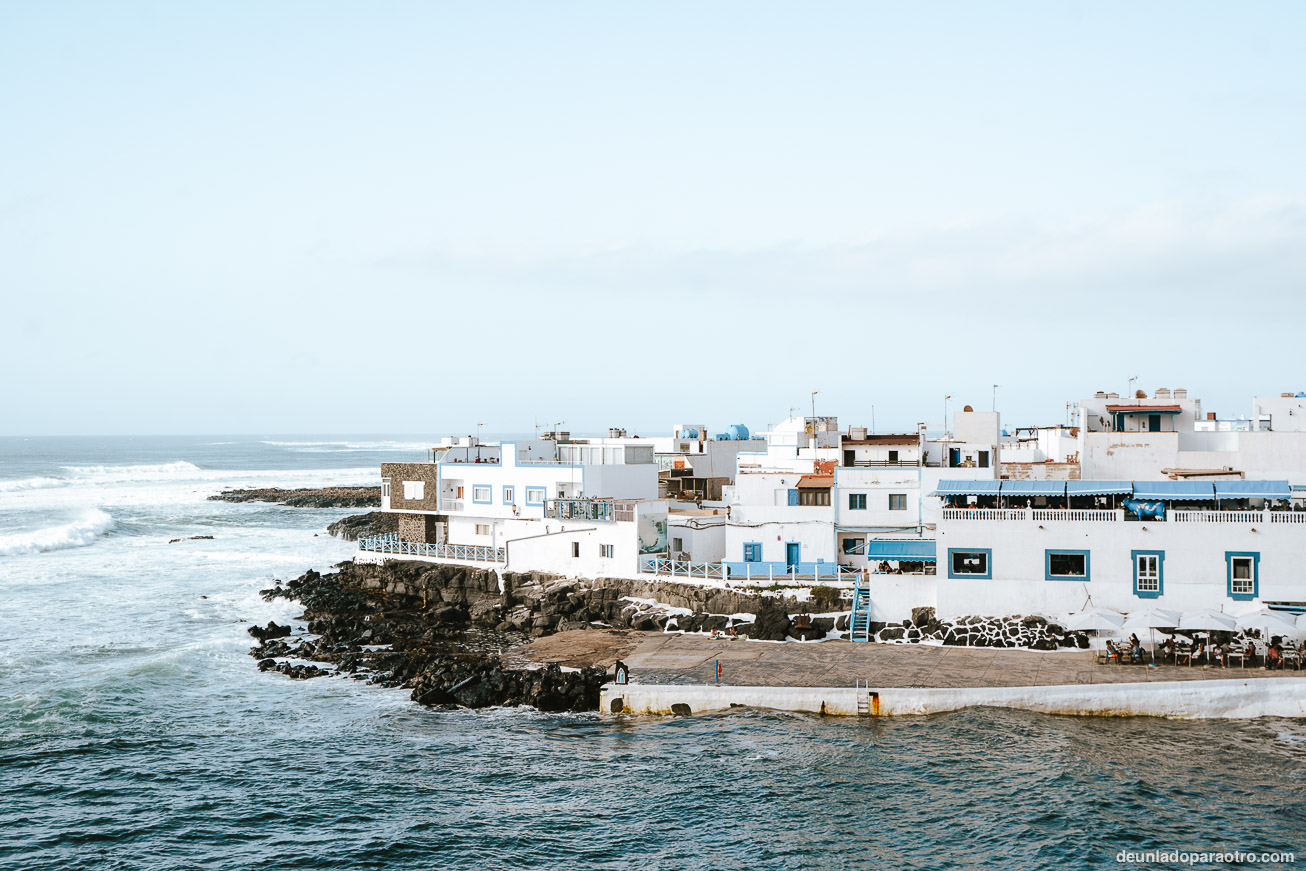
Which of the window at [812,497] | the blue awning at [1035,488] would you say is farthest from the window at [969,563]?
the window at [812,497]

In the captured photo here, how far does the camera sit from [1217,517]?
36406 mm

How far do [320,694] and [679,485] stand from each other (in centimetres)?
4003

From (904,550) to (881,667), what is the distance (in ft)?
23.8

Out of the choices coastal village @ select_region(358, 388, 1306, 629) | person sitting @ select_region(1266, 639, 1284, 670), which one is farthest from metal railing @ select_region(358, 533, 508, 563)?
person sitting @ select_region(1266, 639, 1284, 670)

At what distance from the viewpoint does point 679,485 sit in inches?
2913

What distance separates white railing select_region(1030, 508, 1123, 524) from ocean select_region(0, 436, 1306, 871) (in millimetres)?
8790

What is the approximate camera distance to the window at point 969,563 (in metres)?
38.3

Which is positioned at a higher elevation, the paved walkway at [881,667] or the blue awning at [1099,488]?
the blue awning at [1099,488]

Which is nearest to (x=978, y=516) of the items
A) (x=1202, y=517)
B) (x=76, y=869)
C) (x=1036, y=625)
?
(x=1036, y=625)

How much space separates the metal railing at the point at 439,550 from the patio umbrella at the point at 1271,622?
109ft

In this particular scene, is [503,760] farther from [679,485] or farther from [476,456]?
[679,485]

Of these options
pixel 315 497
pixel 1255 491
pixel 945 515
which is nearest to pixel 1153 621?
pixel 1255 491

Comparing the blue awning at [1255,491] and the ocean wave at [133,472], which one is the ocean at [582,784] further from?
the ocean wave at [133,472]

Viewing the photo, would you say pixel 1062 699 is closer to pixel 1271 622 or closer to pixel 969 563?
pixel 969 563
